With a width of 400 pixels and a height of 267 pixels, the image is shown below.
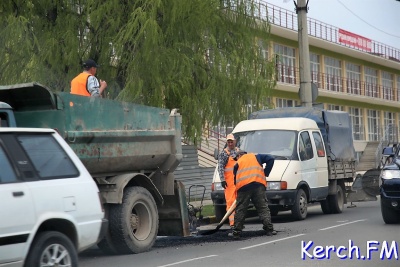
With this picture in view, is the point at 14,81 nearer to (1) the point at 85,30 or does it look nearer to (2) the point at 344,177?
(1) the point at 85,30

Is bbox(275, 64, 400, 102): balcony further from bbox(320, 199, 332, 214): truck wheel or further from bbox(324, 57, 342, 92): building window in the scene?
bbox(320, 199, 332, 214): truck wheel

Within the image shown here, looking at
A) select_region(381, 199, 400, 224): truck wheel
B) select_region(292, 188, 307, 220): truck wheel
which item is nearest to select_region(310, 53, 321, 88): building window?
select_region(292, 188, 307, 220): truck wheel

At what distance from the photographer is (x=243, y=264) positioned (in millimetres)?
10398

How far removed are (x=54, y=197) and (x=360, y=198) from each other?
15.7 m

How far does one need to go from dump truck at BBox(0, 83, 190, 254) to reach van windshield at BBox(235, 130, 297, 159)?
4670 mm

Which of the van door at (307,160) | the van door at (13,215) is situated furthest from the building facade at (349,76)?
the van door at (13,215)

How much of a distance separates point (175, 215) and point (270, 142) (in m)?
5.11

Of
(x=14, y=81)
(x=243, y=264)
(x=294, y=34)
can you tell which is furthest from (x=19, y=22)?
(x=294, y=34)

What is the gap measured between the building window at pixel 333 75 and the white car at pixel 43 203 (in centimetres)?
4993

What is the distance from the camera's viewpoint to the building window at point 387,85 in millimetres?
68644

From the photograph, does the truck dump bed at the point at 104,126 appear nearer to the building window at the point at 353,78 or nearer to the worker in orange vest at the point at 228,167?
the worker in orange vest at the point at 228,167

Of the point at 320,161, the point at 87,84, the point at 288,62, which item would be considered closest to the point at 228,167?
the point at 87,84

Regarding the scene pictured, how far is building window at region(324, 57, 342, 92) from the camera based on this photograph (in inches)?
2290

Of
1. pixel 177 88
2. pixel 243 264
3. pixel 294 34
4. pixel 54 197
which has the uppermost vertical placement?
pixel 294 34
